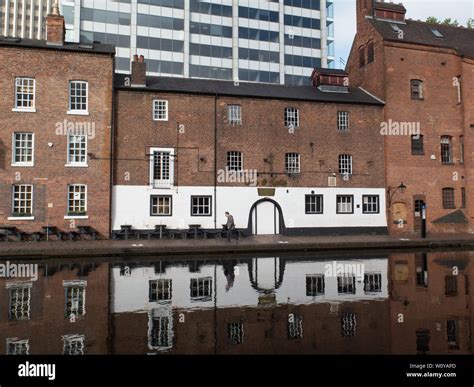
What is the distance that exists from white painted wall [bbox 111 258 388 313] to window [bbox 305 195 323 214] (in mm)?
10979

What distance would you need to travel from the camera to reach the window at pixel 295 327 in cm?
626

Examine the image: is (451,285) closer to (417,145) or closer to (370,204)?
(370,204)

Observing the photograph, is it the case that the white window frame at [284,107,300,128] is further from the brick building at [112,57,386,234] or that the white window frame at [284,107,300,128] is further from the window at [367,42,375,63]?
the window at [367,42,375,63]

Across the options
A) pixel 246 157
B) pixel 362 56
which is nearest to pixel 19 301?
pixel 246 157

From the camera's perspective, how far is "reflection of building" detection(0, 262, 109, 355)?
5747mm

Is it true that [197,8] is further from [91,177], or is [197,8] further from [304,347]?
[304,347]

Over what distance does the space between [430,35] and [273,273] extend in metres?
26.0

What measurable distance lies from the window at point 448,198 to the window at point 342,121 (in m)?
8.20

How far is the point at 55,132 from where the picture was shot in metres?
21.3

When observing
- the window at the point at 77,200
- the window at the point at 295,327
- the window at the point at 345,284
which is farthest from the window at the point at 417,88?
the window at the point at 295,327

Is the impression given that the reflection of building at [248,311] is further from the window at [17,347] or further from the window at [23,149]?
the window at [23,149]

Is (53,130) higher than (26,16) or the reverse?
the reverse

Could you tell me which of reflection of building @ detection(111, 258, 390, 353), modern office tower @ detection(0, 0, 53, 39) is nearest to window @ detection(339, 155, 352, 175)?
reflection of building @ detection(111, 258, 390, 353)
